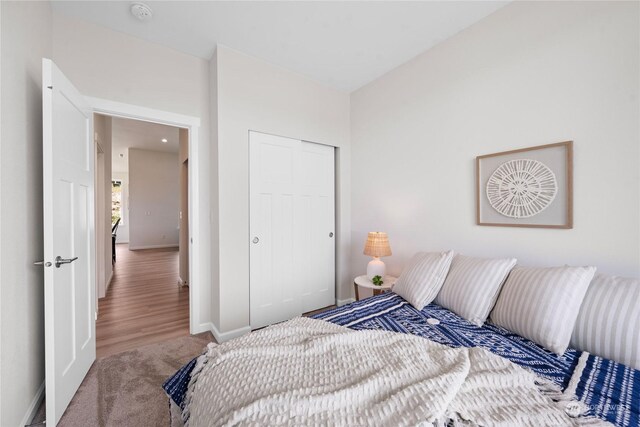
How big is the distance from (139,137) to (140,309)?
446cm

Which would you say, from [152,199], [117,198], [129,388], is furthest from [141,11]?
[117,198]

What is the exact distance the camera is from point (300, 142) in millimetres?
3172

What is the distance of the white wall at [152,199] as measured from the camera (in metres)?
7.59

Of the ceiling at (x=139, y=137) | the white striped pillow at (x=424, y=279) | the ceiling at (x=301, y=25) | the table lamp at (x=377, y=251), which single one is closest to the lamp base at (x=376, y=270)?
the table lamp at (x=377, y=251)

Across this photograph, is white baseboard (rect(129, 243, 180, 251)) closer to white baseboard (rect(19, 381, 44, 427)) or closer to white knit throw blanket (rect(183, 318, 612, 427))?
white baseboard (rect(19, 381, 44, 427))

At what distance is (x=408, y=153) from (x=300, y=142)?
1.22 meters

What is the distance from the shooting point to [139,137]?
20.2 feet

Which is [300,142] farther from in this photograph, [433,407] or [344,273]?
[433,407]

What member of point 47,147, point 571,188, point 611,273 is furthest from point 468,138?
point 47,147

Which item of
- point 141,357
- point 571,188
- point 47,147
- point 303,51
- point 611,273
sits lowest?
point 141,357

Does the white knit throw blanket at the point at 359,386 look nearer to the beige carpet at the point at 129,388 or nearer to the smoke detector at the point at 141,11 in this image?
the beige carpet at the point at 129,388

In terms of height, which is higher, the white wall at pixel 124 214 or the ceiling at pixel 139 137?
Answer: the ceiling at pixel 139 137

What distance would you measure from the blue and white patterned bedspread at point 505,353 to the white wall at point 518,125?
2.35 feet

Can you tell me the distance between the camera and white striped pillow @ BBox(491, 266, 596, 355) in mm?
1366
